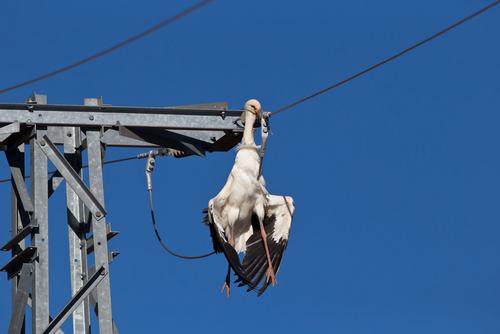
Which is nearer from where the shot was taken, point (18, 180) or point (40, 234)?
point (40, 234)

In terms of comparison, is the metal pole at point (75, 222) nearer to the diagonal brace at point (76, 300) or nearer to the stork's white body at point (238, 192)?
the diagonal brace at point (76, 300)

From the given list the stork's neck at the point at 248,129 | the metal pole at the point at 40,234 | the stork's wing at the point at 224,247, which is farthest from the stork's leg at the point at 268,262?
the metal pole at the point at 40,234

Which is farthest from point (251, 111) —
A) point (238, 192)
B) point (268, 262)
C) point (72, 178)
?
point (72, 178)

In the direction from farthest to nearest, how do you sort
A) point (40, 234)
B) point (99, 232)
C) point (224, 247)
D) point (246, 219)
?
point (246, 219) < point (224, 247) < point (99, 232) < point (40, 234)

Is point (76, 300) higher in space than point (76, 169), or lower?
lower

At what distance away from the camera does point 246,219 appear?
12.7 metres

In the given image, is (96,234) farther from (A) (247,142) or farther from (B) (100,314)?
(A) (247,142)

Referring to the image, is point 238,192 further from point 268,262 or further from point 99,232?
point 99,232

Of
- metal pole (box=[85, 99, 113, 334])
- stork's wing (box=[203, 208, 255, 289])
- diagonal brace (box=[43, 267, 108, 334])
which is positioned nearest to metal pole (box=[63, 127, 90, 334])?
metal pole (box=[85, 99, 113, 334])

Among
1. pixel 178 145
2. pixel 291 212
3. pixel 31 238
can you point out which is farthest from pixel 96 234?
pixel 291 212

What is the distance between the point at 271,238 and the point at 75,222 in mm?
1815

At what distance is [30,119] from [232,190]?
6.20 ft

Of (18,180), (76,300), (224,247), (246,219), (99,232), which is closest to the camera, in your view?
(76,300)

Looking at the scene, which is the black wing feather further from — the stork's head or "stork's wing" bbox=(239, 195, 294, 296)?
the stork's head
